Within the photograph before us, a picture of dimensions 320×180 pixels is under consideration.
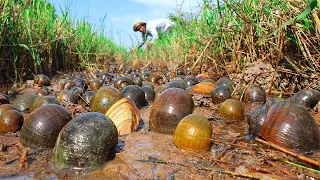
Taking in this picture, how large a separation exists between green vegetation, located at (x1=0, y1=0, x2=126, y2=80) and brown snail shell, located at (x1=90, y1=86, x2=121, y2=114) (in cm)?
260

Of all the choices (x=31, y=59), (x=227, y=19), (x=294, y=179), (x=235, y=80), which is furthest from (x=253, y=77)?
(x=31, y=59)

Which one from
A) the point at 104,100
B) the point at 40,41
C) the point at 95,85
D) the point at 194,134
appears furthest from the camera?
the point at 40,41

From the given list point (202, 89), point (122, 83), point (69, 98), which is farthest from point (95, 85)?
point (202, 89)

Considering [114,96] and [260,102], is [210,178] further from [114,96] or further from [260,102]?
[260,102]

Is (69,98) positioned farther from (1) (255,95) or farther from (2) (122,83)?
(1) (255,95)

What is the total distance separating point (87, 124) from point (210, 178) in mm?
1011

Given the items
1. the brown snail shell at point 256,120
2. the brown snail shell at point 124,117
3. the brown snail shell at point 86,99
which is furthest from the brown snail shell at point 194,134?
the brown snail shell at point 86,99

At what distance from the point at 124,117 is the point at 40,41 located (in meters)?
4.75

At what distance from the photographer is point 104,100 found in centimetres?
411

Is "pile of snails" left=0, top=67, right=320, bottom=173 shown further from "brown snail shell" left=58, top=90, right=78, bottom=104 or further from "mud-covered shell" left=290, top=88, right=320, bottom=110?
"brown snail shell" left=58, top=90, right=78, bottom=104

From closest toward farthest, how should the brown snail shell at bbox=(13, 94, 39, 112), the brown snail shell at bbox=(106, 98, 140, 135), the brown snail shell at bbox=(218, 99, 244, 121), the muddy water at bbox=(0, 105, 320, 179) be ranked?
the muddy water at bbox=(0, 105, 320, 179)
the brown snail shell at bbox=(106, 98, 140, 135)
the brown snail shell at bbox=(218, 99, 244, 121)
the brown snail shell at bbox=(13, 94, 39, 112)

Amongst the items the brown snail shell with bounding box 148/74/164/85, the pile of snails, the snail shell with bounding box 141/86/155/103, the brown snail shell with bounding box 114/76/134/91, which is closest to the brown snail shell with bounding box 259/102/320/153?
the pile of snails

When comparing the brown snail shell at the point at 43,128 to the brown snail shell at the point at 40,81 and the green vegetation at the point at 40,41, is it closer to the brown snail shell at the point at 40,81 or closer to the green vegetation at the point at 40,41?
the green vegetation at the point at 40,41

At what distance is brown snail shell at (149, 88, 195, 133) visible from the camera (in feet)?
10.9
